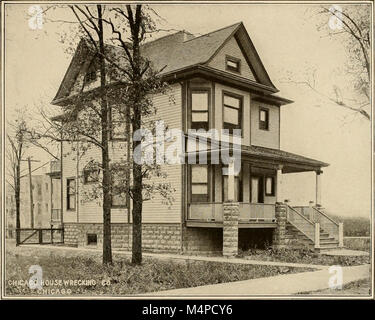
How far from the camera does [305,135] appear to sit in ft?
50.6

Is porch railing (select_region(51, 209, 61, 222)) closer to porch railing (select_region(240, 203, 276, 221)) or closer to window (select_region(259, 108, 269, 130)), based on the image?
porch railing (select_region(240, 203, 276, 221))

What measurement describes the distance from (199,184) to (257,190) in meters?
3.46

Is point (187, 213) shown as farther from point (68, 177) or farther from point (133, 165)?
point (68, 177)

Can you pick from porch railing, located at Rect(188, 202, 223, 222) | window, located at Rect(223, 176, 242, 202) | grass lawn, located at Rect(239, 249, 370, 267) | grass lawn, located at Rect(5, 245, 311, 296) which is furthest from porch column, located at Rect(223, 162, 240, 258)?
grass lawn, located at Rect(5, 245, 311, 296)

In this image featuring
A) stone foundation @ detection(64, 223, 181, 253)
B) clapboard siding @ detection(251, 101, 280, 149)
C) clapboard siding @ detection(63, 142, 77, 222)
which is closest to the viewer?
stone foundation @ detection(64, 223, 181, 253)

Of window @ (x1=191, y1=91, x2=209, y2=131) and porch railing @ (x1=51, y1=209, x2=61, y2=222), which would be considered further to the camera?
porch railing @ (x1=51, y1=209, x2=61, y2=222)

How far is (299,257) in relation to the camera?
1797 cm

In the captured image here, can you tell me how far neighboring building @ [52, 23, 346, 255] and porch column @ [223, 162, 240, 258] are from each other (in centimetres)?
3

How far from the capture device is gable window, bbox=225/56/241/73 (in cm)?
1942

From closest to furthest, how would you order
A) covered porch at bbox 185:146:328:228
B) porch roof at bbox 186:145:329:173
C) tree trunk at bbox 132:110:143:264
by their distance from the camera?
tree trunk at bbox 132:110:143:264
covered porch at bbox 185:146:328:228
porch roof at bbox 186:145:329:173

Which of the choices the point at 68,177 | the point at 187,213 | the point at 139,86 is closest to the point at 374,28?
the point at 139,86

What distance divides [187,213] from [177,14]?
293 inches

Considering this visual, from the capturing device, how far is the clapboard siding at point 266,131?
70.4 feet

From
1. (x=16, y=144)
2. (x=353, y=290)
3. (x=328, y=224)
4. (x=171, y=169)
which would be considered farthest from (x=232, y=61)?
(x=353, y=290)
